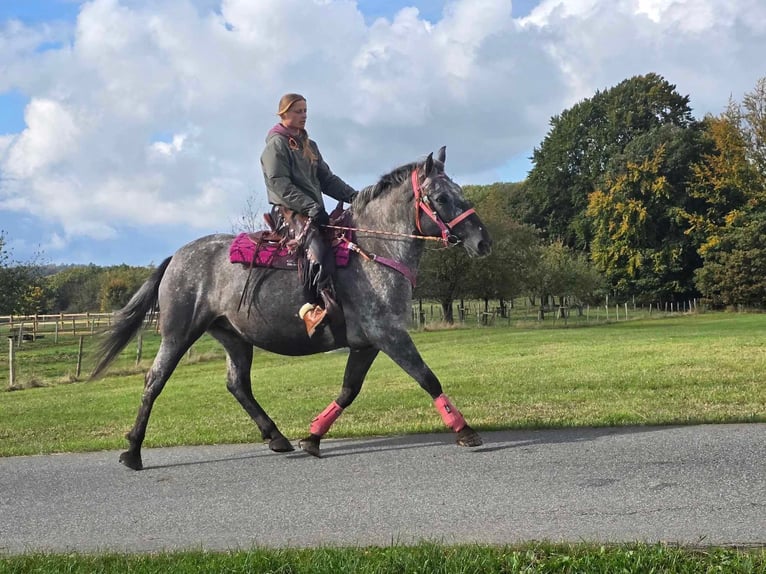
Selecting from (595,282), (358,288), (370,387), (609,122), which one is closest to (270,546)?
(358,288)

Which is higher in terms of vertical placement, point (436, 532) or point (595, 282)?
point (595, 282)

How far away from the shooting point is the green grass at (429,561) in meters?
3.73

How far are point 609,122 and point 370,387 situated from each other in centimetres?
5939

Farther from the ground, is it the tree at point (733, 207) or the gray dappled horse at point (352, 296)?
the tree at point (733, 207)

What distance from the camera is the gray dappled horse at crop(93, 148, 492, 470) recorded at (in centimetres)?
678

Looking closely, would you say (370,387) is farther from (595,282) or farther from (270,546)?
(595,282)

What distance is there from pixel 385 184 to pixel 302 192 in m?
0.87

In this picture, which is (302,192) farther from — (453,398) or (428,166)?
(453,398)

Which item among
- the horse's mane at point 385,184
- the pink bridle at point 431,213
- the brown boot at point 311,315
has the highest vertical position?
the horse's mane at point 385,184

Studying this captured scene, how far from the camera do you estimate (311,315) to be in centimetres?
680

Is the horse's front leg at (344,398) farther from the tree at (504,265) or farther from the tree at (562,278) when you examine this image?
the tree at (562,278)

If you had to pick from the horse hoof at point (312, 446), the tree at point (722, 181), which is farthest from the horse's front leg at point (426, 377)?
the tree at point (722, 181)

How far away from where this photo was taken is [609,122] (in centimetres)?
6850

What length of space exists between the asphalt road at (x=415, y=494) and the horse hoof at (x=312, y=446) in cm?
17
